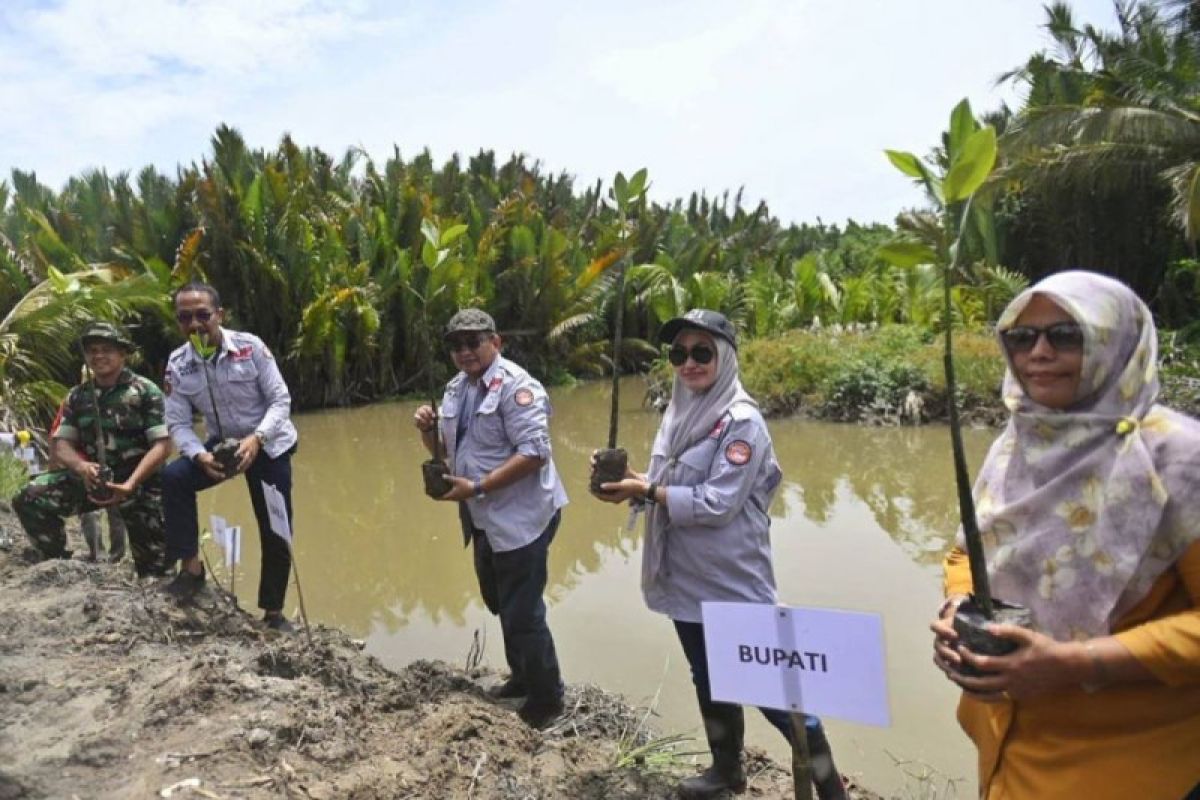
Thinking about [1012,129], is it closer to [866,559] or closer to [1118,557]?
[866,559]

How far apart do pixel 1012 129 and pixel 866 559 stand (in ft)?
32.6

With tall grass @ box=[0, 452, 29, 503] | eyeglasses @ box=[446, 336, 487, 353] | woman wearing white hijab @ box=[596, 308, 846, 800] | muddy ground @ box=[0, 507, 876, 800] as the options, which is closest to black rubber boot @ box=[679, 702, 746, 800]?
woman wearing white hijab @ box=[596, 308, 846, 800]

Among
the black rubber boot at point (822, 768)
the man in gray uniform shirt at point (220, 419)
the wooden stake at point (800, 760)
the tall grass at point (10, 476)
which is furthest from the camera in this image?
the tall grass at point (10, 476)

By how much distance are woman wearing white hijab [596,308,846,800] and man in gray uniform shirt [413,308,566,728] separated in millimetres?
707

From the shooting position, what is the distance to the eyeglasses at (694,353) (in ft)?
8.68

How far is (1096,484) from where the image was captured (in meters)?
1.44

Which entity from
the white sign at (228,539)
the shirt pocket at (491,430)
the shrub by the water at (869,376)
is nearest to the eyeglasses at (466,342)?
the shirt pocket at (491,430)

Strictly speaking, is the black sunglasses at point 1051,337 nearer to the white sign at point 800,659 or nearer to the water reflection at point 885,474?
the white sign at point 800,659

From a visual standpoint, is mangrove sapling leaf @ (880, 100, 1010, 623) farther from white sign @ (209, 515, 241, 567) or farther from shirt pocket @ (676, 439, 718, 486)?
white sign @ (209, 515, 241, 567)

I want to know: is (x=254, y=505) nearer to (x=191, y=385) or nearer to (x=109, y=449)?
(x=191, y=385)

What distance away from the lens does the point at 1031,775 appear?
1523mm

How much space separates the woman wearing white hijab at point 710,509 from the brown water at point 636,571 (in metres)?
1.02

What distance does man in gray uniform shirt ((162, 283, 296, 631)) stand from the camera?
422 centimetres

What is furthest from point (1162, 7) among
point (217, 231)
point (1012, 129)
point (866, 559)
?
point (217, 231)
